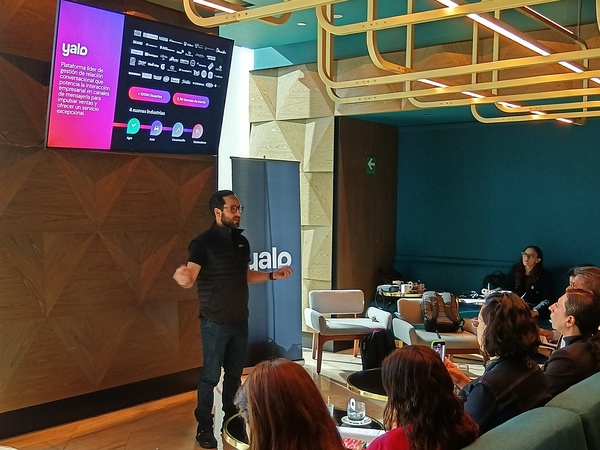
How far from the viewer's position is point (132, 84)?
4.69 metres

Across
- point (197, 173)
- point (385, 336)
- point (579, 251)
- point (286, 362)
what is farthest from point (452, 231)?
point (286, 362)

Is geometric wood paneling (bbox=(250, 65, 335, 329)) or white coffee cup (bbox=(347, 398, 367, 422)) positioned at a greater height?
geometric wood paneling (bbox=(250, 65, 335, 329))

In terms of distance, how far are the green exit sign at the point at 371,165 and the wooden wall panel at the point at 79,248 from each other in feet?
8.08

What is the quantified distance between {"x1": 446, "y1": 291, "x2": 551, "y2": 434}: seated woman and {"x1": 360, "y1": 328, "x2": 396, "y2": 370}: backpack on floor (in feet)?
9.97

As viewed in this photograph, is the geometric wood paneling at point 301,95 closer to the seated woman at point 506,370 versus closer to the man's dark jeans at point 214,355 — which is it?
the man's dark jeans at point 214,355

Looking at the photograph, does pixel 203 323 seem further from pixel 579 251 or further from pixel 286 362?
pixel 579 251

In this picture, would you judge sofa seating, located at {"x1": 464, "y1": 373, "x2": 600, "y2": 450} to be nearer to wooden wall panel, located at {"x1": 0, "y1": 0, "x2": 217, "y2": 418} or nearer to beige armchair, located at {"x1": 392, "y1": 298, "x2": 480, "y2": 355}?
beige armchair, located at {"x1": 392, "y1": 298, "x2": 480, "y2": 355}

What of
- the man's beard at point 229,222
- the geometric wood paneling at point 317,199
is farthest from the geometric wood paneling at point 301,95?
the man's beard at point 229,222

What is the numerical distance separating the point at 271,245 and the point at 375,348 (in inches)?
52.9

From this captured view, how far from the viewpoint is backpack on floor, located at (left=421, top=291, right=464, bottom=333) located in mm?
5984

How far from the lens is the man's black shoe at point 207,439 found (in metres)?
4.36

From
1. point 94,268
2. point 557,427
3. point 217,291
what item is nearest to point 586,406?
point 557,427

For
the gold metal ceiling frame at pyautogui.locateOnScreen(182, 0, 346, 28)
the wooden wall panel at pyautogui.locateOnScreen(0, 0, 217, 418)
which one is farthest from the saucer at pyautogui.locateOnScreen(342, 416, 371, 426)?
the wooden wall panel at pyautogui.locateOnScreen(0, 0, 217, 418)

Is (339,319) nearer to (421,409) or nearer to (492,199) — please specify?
(492,199)
